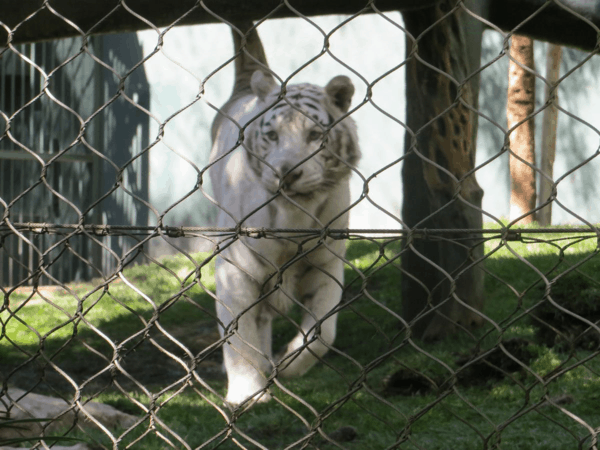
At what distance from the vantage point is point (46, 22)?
321 cm

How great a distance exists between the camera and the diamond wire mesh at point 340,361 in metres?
1.71

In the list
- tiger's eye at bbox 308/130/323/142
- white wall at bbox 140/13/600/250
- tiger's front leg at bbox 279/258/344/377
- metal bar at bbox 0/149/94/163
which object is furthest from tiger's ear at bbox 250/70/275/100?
white wall at bbox 140/13/600/250

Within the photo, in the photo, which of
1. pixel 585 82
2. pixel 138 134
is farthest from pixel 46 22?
pixel 585 82

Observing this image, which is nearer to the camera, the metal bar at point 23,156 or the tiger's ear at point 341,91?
the tiger's ear at point 341,91

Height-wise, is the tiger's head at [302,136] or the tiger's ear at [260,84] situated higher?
the tiger's ear at [260,84]

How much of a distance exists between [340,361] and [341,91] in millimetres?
1830

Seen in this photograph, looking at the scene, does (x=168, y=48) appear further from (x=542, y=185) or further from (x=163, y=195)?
(x=542, y=185)

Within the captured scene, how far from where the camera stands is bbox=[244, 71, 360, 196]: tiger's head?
306 centimetres

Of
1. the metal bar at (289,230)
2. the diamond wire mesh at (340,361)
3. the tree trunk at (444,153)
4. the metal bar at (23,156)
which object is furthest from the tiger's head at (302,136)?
the metal bar at (23,156)

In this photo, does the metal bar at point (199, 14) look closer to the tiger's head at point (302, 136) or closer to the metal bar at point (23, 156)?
the tiger's head at point (302, 136)

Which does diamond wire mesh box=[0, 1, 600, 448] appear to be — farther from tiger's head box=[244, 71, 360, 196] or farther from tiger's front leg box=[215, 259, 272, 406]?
tiger's head box=[244, 71, 360, 196]

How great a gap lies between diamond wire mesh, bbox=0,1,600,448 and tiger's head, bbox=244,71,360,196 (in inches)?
13.1

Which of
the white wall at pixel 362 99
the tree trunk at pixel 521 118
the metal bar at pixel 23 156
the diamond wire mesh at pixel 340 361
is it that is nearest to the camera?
the diamond wire mesh at pixel 340 361

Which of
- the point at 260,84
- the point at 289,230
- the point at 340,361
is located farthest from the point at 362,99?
the point at 289,230
